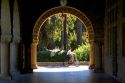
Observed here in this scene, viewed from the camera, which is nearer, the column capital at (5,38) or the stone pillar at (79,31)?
the column capital at (5,38)

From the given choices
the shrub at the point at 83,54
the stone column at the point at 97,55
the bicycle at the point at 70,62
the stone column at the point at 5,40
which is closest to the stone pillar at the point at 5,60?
the stone column at the point at 5,40

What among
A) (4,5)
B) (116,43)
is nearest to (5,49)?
(4,5)

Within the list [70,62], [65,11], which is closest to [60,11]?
[65,11]

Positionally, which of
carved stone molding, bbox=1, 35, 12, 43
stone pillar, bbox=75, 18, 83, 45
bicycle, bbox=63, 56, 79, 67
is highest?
stone pillar, bbox=75, 18, 83, 45

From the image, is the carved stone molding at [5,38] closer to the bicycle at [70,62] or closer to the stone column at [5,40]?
the stone column at [5,40]

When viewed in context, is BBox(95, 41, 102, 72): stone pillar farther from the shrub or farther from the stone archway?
the shrub

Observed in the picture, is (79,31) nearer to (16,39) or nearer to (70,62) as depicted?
(70,62)

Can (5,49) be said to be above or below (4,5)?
below

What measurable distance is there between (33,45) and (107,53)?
5.36 metres

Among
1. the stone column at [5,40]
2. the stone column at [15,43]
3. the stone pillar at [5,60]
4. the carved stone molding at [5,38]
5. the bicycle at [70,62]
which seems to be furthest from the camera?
the bicycle at [70,62]

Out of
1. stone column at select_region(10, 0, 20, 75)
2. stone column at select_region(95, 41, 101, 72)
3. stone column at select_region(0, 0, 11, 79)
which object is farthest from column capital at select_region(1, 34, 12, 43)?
stone column at select_region(95, 41, 101, 72)

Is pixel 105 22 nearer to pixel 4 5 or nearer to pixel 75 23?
pixel 4 5

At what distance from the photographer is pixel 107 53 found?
22578 millimetres

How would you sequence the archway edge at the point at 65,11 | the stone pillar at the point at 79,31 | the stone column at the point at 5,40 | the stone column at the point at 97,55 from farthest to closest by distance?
the stone pillar at the point at 79,31, the archway edge at the point at 65,11, the stone column at the point at 97,55, the stone column at the point at 5,40
